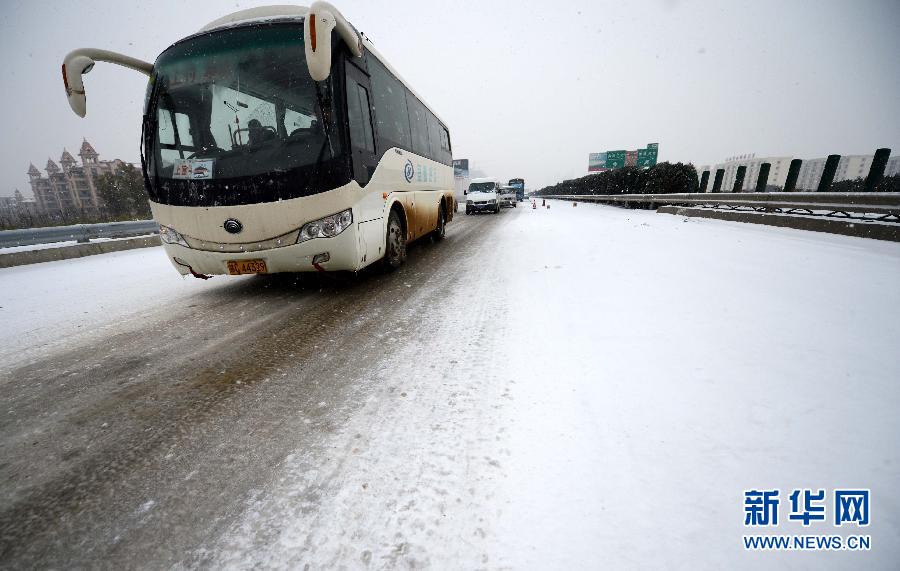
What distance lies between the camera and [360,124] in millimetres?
4293

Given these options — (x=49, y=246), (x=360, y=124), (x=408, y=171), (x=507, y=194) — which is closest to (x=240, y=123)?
(x=360, y=124)

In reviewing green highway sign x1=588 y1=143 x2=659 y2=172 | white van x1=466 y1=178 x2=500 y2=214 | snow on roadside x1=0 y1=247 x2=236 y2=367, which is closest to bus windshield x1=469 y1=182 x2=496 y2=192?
white van x1=466 y1=178 x2=500 y2=214

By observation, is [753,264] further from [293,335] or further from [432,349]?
[293,335]

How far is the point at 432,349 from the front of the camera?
272 centimetres

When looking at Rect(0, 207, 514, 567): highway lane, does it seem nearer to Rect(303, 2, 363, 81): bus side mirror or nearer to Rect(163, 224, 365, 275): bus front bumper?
Rect(163, 224, 365, 275): bus front bumper

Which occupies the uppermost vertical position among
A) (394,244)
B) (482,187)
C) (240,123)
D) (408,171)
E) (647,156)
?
(647,156)

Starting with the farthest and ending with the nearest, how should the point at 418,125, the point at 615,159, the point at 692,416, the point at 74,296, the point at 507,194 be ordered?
the point at 615,159, the point at 507,194, the point at 418,125, the point at 74,296, the point at 692,416

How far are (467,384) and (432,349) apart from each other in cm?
59

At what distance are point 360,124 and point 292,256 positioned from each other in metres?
1.85

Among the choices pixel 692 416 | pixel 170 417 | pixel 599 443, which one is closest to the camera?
pixel 599 443

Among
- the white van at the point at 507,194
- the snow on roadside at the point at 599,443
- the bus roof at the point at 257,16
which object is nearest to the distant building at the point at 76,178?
the white van at the point at 507,194

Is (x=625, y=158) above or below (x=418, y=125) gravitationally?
above

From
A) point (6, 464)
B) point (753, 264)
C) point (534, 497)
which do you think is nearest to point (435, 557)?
point (534, 497)

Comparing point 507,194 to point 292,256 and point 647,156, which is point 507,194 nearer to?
point 292,256
